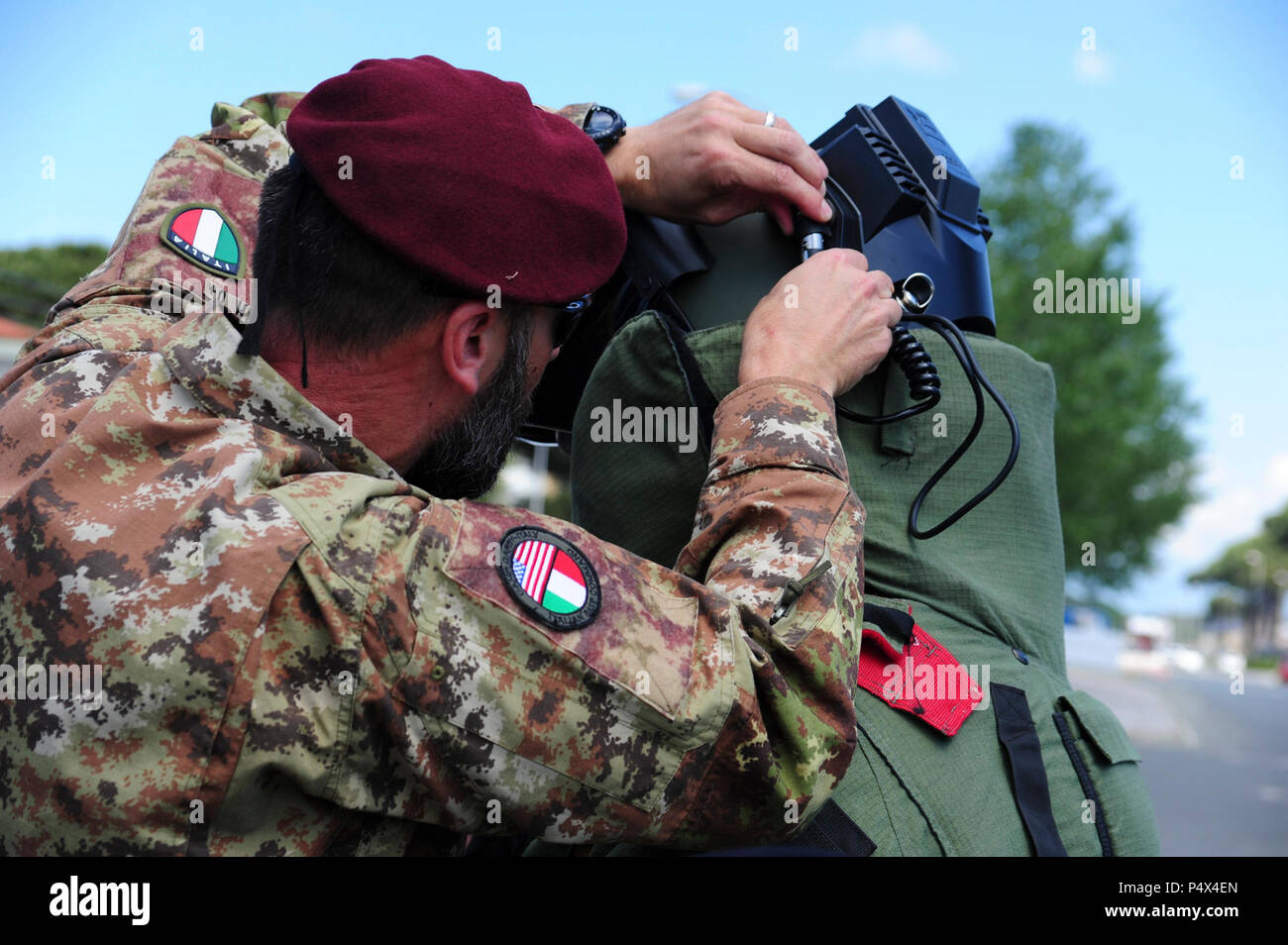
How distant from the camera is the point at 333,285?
1420 millimetres

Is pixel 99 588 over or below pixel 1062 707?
over

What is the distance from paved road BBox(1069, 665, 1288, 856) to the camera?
834 centimetres

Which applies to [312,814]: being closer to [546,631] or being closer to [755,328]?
[546,631]

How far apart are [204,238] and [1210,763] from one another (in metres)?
13.2

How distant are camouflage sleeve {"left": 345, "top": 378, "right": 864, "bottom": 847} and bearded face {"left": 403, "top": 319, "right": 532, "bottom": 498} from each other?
19cm

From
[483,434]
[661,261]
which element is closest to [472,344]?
[483,434]

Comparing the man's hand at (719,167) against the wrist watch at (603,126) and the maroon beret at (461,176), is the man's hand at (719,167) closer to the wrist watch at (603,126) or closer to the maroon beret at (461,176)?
the wrist watch at (603,126)

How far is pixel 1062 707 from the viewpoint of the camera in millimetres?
1836

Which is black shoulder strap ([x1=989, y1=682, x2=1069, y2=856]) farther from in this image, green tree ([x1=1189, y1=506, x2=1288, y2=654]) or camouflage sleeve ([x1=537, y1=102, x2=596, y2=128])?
green tree ([x1=1189, y1=506, x2=1288, y2=654])

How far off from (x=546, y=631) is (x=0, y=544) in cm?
66

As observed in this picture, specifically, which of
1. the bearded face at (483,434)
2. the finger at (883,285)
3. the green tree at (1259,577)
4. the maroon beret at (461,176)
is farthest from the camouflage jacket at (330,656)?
the green tree at (1259,577)

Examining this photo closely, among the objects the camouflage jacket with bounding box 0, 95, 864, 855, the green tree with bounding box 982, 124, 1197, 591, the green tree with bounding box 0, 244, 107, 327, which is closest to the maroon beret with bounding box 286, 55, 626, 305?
the camouflage jacket with bounding box 0, 95, 864, 855
